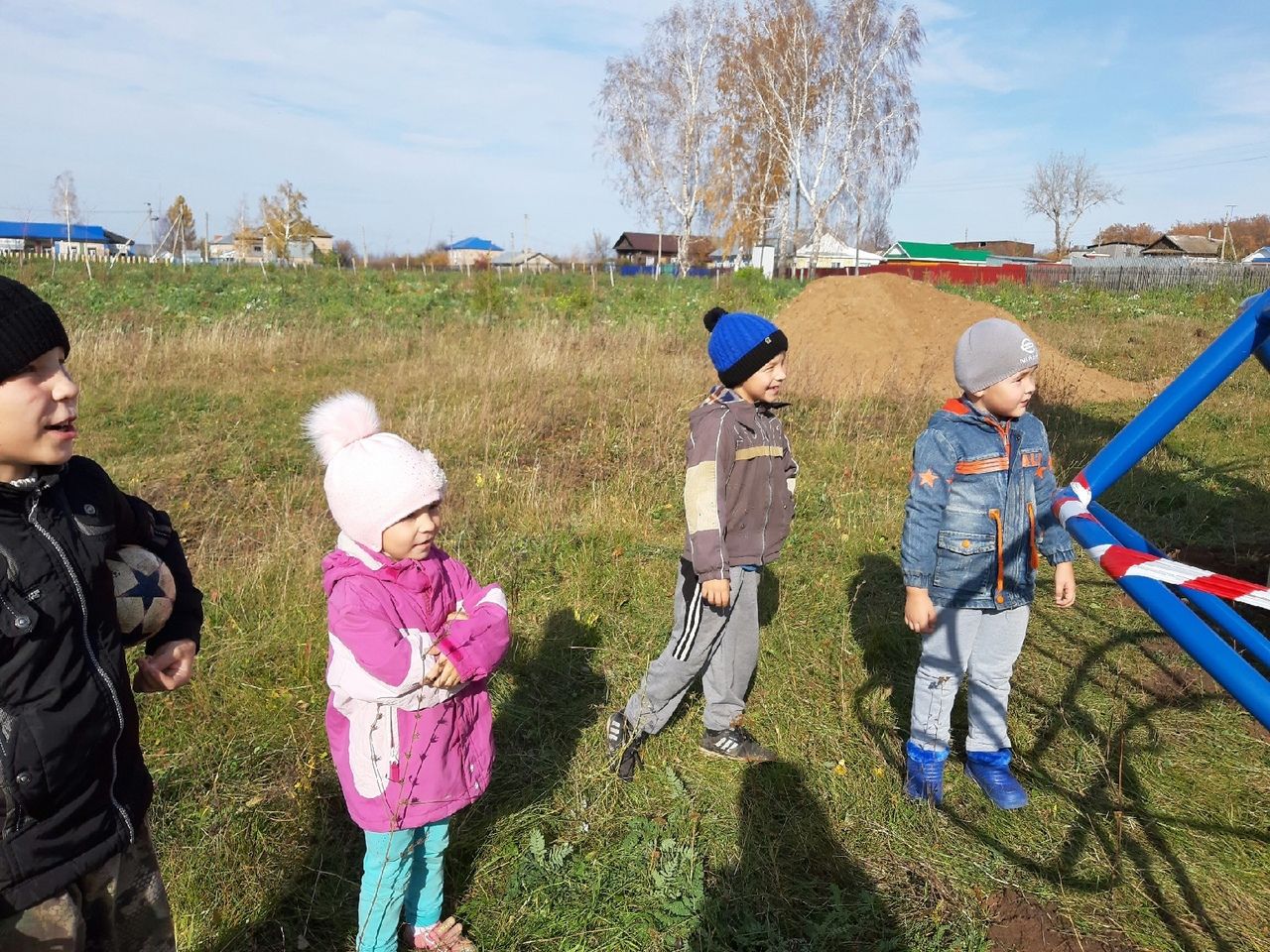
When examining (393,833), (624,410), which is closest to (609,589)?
(393,833)

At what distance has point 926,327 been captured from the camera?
10.8 meters

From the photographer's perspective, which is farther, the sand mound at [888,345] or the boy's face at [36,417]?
the sand mound at [888,345]

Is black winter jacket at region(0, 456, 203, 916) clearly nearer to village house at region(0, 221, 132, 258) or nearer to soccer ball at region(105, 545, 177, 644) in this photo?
soccer ball at region(105, 545, 177, 644)

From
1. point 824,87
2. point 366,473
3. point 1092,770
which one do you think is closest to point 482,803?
point 366,473

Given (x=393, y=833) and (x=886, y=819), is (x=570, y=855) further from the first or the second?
(x=886, y=819)

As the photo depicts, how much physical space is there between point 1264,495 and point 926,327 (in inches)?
201

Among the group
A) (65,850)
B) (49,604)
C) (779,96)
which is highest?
(779,96)

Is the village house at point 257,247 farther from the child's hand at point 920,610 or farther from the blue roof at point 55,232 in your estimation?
the child's hand at point 920,610

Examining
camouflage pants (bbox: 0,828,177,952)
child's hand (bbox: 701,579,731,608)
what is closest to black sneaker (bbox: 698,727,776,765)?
child's hand (bbox: 701,579,731,608)

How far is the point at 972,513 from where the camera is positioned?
2.77 m

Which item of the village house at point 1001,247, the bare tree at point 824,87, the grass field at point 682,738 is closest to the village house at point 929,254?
the village house at point 1001,247

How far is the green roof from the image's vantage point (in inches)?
2686

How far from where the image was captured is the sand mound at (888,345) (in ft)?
30.8

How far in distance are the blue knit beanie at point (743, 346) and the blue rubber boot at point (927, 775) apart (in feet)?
4.79
